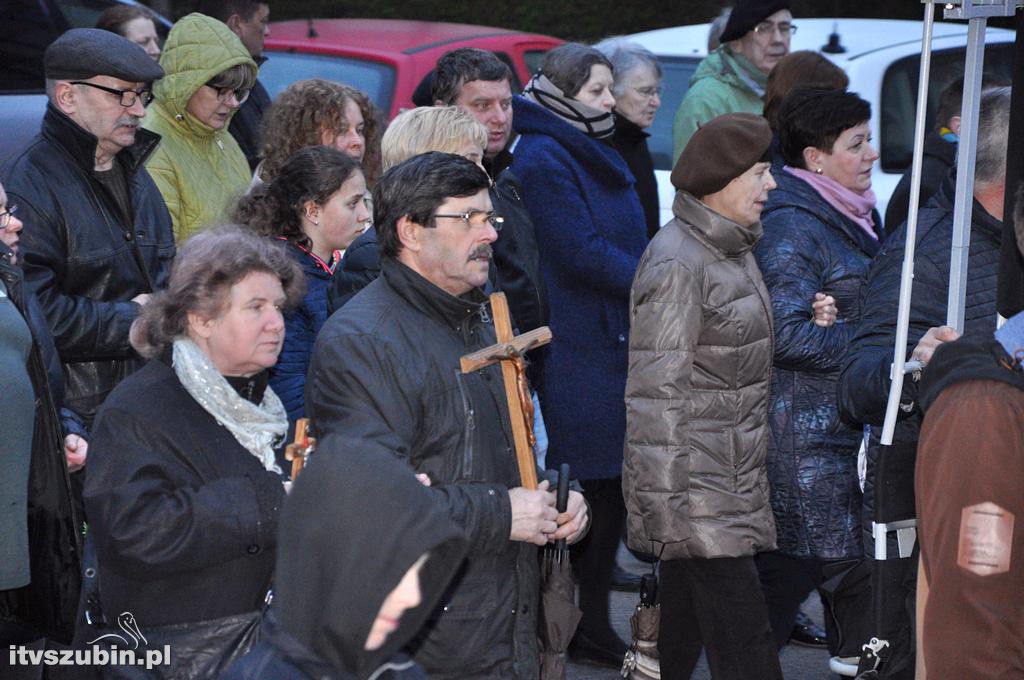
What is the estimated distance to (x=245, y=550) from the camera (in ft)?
11.5

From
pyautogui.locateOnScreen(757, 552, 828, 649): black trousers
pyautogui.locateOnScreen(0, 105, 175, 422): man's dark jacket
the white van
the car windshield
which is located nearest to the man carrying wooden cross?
pyautogui.locateOnScreen(0, 105, 175, 422): man's dark jacket

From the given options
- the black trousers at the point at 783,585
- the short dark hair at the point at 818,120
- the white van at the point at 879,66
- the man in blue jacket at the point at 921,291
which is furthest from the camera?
the white van at the point at 879,66

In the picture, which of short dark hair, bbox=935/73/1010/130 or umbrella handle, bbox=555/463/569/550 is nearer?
umbrella handle, bbox=555/463/569/550

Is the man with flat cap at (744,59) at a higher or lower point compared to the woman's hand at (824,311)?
higher

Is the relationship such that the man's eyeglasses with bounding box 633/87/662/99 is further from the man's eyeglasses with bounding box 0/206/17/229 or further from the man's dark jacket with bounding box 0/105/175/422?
the man's eyeglasses with bounding box 0/206/17/229

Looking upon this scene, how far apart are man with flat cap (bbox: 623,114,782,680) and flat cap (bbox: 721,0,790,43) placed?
118 inches

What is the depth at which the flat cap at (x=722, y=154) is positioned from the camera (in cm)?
465

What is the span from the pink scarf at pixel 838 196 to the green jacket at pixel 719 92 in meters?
2.13

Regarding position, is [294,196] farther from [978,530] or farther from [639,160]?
[978,530]

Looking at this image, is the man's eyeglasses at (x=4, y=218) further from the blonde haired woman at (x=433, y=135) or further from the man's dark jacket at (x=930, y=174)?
the man's dark jacket at (x=930, y=174)

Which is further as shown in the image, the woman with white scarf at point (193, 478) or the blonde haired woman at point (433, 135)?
the blonde haired woman at point (433, 135)

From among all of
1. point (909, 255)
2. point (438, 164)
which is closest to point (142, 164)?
point (438, 164)

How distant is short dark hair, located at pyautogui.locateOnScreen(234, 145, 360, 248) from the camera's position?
486 centimetres

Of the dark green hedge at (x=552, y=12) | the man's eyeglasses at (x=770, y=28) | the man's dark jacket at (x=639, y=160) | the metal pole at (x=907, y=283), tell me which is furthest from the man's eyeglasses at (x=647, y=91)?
the dark green hedge at (x=552, y=12)
